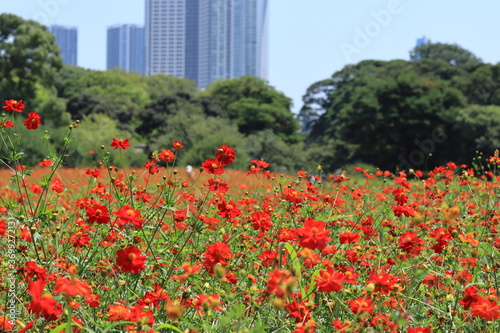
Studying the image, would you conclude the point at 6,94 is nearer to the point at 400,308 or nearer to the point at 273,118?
the point at 273,118

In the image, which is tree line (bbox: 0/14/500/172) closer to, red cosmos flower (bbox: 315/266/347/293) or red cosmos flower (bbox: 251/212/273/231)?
red cosmos flower (bbox: 251/212/273/231)

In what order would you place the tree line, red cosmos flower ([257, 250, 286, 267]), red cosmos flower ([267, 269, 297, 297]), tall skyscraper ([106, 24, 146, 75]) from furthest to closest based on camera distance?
tall skyscraper ([106, 24, 146, 75]), the tree line, red cosmos flower ([257, 250, 286, 267]), red cosmos flower ([267, 269, 297, 297])

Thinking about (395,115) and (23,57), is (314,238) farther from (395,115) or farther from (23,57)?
(23,57)

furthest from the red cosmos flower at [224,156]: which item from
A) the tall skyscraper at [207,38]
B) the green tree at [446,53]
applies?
the tall skyscraper at [207,38]

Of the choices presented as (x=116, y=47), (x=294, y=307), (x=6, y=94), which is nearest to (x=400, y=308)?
(x=294, y=307)

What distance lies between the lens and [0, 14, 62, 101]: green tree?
22.5m

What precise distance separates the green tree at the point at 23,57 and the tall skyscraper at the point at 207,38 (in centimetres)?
8591

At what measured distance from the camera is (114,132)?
23.2 m

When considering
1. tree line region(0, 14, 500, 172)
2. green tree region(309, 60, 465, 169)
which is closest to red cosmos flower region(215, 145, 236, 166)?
tree line region(0, 14, 500, 172)

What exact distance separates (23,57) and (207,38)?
302 ft

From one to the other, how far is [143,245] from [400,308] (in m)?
1.27

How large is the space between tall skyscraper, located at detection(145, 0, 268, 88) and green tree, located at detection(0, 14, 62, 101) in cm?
8591

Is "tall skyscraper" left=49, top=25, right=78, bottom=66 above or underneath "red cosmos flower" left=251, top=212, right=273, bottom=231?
above

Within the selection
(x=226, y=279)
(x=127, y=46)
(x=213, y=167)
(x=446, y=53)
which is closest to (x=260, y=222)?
(x=213, y=167)
